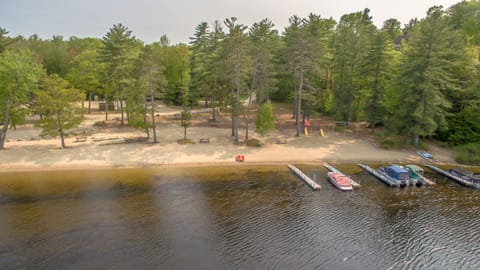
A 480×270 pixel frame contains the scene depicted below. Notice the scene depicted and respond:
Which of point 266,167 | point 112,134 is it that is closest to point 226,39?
point 266,167

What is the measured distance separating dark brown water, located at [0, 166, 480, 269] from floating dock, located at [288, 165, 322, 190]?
0.62 metres

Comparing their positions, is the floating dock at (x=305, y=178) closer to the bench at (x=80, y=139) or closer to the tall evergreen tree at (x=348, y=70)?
the tall evergreen tree at (x=348, y=70)

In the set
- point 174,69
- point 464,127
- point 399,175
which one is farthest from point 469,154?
point 174,69

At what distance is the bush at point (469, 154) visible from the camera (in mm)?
32250

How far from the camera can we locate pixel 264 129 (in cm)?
3603

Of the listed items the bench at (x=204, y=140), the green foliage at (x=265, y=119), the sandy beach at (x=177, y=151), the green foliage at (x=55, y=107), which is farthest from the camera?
the bench at (x=204, y=140)

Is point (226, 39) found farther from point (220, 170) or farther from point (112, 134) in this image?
point (112, 134)

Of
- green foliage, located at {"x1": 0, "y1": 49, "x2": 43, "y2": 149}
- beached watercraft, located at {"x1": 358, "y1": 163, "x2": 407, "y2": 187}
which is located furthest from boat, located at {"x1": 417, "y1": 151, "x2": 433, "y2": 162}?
green foliage, located at {"x1": 0, "y1": 49, "x2": 43, "y2": 149}

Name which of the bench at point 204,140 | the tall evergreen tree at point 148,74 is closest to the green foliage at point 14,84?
the tall evergreen tree at point 148,74

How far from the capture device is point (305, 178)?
2655 centimetres

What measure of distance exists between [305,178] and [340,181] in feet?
9.69

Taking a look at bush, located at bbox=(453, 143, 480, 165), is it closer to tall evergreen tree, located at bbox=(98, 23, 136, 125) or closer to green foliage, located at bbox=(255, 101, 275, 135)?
green foliage, located at bbox=(255, 101, 275, 135)

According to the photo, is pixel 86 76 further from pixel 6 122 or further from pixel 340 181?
pixel 340 181

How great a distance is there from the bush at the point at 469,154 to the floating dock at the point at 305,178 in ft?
60.9
